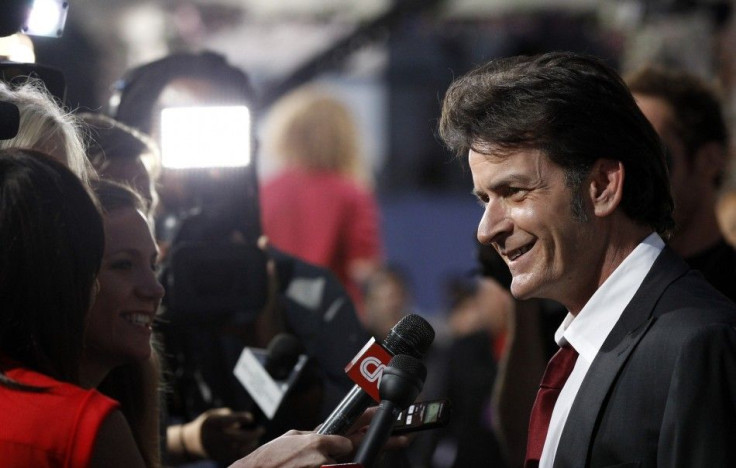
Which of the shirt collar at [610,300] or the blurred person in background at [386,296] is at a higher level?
the shirt collar at [610,300]

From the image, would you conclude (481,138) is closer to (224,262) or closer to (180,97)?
(224,262)

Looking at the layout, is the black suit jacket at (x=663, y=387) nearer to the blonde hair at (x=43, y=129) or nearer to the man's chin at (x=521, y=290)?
the man's chin at (x=521, y=290)

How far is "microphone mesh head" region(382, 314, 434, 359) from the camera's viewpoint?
191cm

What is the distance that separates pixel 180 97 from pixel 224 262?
0.56 meters

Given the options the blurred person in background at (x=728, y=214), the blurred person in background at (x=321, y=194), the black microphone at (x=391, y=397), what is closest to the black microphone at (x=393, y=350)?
the black microphone at (x=391, y=397)

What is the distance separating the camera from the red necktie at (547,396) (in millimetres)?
2088

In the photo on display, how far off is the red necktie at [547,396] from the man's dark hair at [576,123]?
28 centimetres

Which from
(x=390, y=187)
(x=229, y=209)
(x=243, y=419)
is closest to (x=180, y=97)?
(x=229, y=209)

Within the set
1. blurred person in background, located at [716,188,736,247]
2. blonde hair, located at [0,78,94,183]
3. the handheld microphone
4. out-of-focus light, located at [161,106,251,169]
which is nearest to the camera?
blonde hair, located at [0,78,94,183]

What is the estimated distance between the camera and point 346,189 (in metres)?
4.89

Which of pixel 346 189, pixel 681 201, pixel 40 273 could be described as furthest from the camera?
pixel 346 189

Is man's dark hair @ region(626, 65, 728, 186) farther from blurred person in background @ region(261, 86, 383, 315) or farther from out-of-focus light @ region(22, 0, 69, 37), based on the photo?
blurred person in background @ region(261, 86, 383, 315)

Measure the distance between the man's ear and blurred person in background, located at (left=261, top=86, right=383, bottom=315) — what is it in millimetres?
2810

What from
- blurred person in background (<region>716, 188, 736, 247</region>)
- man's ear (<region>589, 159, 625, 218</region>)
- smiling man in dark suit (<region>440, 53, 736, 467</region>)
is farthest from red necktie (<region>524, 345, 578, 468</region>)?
blurred person in background (<region>716, 188, 736, 247</region>)
